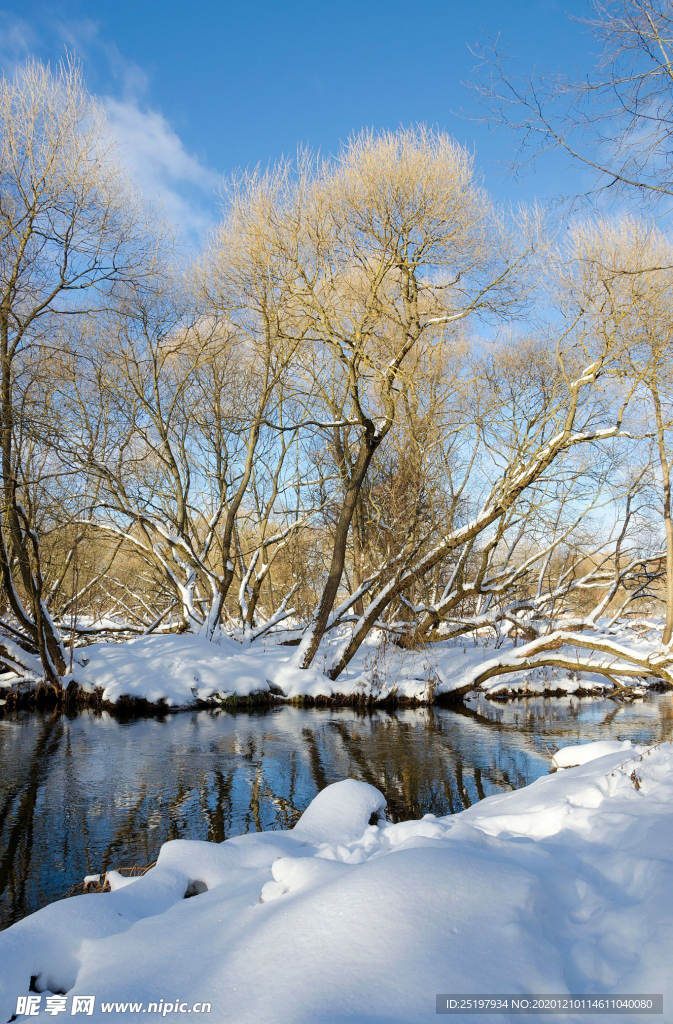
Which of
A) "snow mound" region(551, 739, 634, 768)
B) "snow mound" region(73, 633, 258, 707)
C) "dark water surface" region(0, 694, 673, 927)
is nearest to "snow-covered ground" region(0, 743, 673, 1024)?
"dark water surface" region(0, 694, 673, 927)

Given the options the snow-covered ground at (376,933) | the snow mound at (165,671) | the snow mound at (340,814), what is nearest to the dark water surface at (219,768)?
the snow mound at (165,671)

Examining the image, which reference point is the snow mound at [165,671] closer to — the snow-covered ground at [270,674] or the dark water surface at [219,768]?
the snow-covered ground at [270,674]

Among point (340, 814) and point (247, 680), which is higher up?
point (247, 680)

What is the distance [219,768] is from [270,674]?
19.5 ft

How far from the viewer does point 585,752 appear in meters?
7.08

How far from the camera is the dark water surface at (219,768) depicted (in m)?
5.47

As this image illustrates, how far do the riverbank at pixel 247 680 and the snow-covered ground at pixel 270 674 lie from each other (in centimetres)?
2

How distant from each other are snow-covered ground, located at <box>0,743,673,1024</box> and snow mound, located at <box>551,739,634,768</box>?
11.2 feet

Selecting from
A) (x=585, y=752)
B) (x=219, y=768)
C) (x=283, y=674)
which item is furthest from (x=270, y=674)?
(x=585, y=752)

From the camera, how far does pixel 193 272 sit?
16.3m

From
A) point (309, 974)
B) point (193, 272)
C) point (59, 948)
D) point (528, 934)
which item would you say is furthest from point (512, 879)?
point (193, 272)

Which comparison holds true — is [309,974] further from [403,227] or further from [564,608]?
[564,608]

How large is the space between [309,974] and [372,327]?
1229 centimetres

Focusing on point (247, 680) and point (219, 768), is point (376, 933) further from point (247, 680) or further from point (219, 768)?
point (247, 680)
